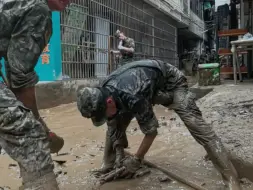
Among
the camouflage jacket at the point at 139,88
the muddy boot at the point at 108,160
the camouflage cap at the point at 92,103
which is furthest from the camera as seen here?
the muddy boot at the point at 108,160

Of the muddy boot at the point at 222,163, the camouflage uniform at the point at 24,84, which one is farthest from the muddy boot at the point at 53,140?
the muddy boot at the point at 222,163

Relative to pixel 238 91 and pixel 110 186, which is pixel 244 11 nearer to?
pixel 238 91

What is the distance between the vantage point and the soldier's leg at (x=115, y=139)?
135 inches

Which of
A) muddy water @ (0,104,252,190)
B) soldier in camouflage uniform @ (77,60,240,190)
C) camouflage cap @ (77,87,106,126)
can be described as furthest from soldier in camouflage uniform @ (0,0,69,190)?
muddy water @ (0,104,252,190)

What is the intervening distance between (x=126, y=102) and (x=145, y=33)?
13390mm

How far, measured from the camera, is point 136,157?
126 inches

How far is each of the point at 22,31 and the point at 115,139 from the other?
1466 mm

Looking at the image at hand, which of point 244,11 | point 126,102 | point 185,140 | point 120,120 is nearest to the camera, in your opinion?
point 126,102

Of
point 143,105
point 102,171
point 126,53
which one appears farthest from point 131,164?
point 126,53

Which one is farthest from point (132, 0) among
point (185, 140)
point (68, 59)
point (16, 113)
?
point (16, 113)

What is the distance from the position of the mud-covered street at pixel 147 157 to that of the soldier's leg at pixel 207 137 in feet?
0.56

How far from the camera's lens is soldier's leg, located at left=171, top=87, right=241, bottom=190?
3.07 metres

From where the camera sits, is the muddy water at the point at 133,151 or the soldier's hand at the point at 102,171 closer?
the muddy water at the point at 133,151

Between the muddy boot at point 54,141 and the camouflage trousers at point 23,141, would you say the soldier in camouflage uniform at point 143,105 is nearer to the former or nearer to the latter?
the muddy boot at point 54,141
